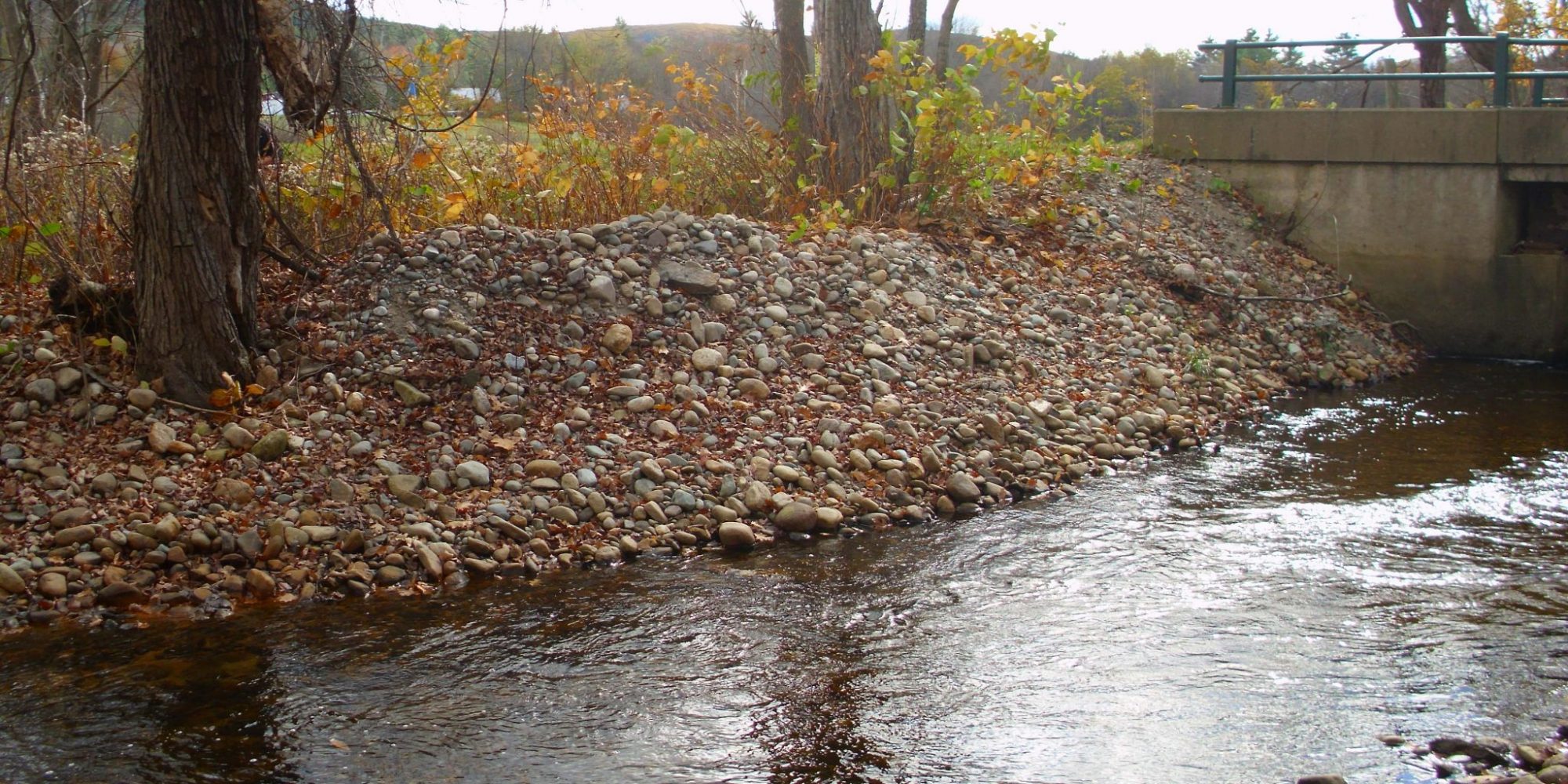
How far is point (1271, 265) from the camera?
1095cm

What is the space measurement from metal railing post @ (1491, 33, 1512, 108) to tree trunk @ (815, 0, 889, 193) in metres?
5.17

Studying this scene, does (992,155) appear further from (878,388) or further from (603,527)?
(603,527)

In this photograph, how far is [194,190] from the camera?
583cm

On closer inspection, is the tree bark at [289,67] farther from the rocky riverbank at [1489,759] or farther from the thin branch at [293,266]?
the rocky riverbank at [1489,759]

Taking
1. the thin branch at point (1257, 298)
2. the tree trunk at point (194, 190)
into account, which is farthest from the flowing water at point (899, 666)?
the thin branch at point (1257, 298)

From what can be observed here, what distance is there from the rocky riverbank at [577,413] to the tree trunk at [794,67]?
120cm

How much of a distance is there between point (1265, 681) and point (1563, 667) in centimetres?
103

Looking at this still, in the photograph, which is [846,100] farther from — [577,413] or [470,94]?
[577,413]

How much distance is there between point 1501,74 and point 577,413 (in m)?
8.42

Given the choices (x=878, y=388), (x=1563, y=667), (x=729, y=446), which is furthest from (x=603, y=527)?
(x=1563, y=667)

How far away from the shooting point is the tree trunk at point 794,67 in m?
9.78

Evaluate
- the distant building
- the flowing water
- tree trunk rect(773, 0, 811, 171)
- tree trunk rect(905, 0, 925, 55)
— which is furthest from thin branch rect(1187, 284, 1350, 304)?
the distant building

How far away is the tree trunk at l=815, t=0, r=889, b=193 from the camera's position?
384 inches

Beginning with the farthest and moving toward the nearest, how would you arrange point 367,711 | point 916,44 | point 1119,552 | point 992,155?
point 992,155
point 916,44
point 1119,552
point 367,711
